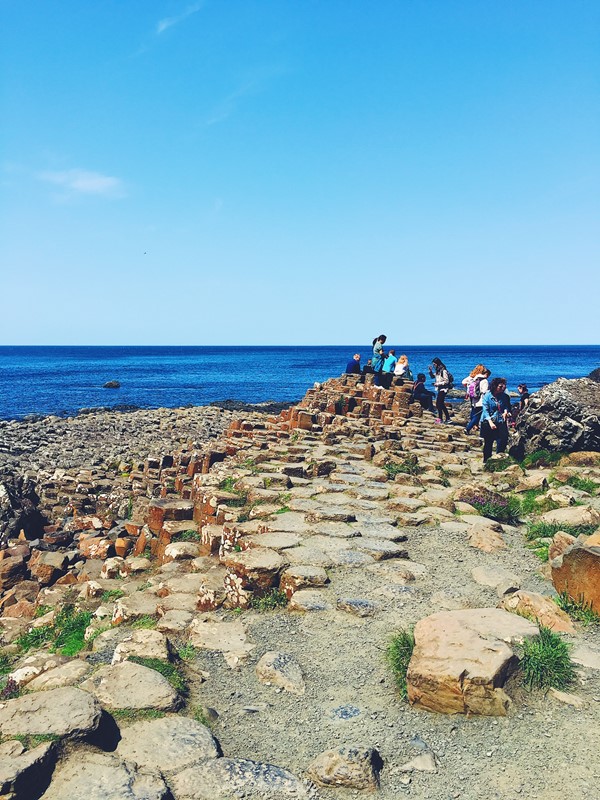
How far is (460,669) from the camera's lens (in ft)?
14.1

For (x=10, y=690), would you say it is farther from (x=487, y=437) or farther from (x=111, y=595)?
(x=487, y=437)

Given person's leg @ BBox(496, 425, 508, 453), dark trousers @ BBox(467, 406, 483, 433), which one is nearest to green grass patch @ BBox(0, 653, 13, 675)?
person's leg @ BBox(496, 425, 508, 453)

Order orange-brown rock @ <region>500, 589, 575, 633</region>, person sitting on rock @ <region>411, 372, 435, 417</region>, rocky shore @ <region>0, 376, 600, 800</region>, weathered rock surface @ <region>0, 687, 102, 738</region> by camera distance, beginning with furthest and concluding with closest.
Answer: person sitting on rock @ <region>411, 372, 435, 417</region> → orange-brown rock @ <region>500, 589, 575, 633</region> → weathered rock surface @ <region>0, 687, 102, 738</region> → rocky shore @ <region>0, 376, 600, 800</region>

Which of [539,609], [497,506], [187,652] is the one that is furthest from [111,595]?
[497,506]

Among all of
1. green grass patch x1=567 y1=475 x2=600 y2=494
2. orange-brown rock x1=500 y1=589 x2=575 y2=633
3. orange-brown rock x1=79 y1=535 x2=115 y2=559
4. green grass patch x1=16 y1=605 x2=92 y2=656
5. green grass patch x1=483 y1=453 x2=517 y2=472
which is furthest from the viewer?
green grass patch x1=483 y1=453 x2=517 y2=472

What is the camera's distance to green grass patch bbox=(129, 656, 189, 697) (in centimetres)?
482

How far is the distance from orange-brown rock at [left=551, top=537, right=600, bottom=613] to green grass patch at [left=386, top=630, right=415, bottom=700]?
1773 millimetres

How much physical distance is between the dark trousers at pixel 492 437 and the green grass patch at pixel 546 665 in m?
8.25

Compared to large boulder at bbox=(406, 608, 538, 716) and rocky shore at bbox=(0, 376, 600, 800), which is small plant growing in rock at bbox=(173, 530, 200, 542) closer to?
rocky shore at bbox=(0, 376, 600, 800)

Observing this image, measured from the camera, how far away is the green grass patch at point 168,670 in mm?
4824

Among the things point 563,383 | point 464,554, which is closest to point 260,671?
point 464,554

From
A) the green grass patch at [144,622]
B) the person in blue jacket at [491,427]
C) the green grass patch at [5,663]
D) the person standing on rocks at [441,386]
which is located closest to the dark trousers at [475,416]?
the person in blue jacket at [491,427]

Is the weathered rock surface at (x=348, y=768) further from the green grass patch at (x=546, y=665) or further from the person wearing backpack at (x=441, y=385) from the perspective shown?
the person wearing backpack at (x=441, y=385)

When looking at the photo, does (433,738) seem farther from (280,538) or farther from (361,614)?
(280,538)
